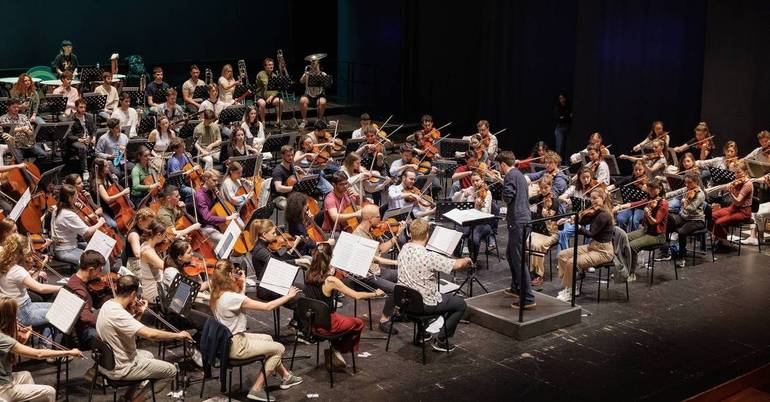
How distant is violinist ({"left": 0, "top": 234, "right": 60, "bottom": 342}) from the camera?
24.7 ft

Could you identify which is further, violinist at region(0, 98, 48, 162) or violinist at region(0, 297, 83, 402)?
violinist at region(0, 98, 48, 162)

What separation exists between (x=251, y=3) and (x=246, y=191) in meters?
10.8

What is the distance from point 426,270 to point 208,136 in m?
6.19

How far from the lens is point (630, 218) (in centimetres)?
1158

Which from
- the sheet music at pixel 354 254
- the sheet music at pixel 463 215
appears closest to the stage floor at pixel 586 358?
the sheet music at pixel 354 254

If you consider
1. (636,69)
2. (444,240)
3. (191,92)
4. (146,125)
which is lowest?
(444,240)

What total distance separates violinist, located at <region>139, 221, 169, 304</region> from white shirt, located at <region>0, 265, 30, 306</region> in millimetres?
994

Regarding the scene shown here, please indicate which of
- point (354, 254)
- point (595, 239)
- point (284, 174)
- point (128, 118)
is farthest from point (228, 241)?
point (128, 118)

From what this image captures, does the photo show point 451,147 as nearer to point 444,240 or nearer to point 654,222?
point 654,222

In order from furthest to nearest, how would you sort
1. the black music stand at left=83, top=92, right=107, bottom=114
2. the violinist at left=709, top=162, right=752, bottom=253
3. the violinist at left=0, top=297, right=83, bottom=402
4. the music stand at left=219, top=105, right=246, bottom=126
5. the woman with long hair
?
the black music stand at left=83, top=92, right=107, bottom=114 < the music stand at left=219, top=105, right=246, bottom=126 < the violinist at left=709, top=162, right=752, bottom=253 < the woman with long hair < the violinist at left=0, top=297, right=83, bottom=402

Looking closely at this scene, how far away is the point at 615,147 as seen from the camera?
1628cm

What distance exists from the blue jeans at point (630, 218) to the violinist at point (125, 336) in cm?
646

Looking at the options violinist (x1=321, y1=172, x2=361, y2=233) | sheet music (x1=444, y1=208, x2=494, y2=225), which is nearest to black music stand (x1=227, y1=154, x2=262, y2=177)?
violinist (x1=321, y1=172, x2=361, y2=233)

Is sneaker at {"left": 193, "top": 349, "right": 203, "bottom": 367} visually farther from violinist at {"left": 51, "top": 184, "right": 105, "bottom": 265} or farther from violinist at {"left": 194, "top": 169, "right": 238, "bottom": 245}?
violinist at {"left": 194, "top": 169, "right": 238, "bottom": 245}
